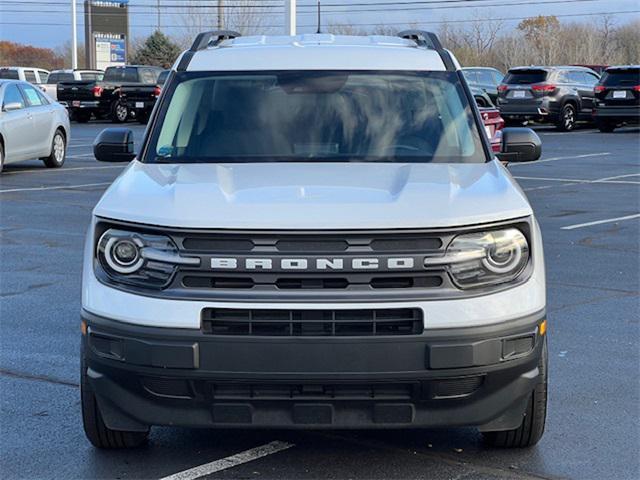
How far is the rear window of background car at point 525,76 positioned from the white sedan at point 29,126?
1582 centimetres

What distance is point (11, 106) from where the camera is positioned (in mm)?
18000

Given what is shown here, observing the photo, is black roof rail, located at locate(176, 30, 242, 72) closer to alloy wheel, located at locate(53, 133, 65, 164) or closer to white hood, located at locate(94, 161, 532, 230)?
white hood, located at locate(94, 161, 532, 230)

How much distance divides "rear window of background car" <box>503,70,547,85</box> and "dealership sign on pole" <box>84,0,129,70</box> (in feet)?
128

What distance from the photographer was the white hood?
4328 millimetres

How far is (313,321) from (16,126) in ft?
49.2

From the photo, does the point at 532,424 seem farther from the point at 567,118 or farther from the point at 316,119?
the point at 567,118

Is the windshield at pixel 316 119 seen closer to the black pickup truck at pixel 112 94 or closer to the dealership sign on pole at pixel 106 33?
the black pickup truck at pixel 112 94

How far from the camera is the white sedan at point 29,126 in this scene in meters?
18.0

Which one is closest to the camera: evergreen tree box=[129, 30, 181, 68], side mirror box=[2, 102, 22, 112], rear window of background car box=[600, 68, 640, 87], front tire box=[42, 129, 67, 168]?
side mirror box=[2, 102, 22, 112]

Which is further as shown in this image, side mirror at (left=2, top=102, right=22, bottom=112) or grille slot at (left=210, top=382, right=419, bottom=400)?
side mirror at (left=2, top=102, right=22, bottom=112)

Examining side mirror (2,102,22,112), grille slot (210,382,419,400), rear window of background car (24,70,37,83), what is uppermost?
side mirror (2,102,22,112)

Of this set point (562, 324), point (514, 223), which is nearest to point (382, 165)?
point (514, 223)

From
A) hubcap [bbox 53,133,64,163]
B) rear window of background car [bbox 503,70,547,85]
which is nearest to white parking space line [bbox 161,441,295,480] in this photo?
hubcap [bbox 53,133,64,163]

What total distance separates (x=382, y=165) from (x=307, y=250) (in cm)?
120
